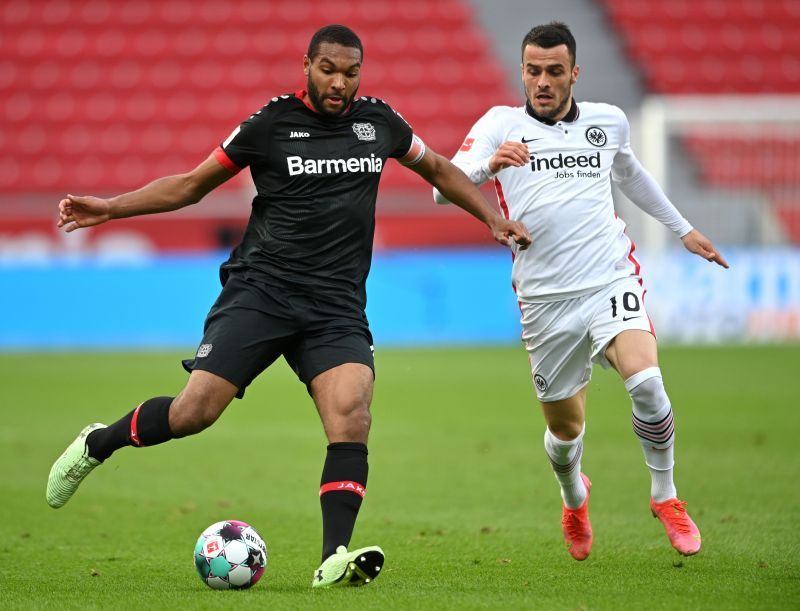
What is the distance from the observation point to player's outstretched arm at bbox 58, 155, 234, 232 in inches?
234

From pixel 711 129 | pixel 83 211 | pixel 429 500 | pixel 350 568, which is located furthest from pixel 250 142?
pixel 711 129

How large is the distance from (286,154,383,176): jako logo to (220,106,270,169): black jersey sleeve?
0.15 metres

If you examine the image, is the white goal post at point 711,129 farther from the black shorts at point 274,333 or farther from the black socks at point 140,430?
the black socks at point 140,430

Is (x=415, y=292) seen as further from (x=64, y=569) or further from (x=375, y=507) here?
(x=64, y=569)

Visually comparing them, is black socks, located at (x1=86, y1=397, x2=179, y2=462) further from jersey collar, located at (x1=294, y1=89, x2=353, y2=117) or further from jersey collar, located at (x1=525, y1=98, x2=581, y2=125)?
jersey collar, located at (x1=525, y1=98, x2=581, y2=125)

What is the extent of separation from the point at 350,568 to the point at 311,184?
1.75 metres

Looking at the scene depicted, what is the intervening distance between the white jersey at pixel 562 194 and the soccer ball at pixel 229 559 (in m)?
2.04

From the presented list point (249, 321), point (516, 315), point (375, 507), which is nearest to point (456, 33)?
point (516, 315)

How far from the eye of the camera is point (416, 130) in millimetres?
24703

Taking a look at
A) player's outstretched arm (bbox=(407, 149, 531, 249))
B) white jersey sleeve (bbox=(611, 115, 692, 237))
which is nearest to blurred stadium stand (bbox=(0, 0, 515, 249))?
white jersey sleeve (bbox=(611, 115, 692, 237))

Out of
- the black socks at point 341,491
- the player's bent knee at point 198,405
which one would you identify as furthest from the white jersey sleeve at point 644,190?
the player's bent knee at point 198,405

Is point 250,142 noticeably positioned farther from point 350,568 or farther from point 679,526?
point 679,526

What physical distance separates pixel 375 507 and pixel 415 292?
11.9 metres

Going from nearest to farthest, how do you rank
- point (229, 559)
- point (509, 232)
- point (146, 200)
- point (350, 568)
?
1. point (350, 568)
2. point (229, 559)
3. point (146, 200)
4. point (509, 232)
